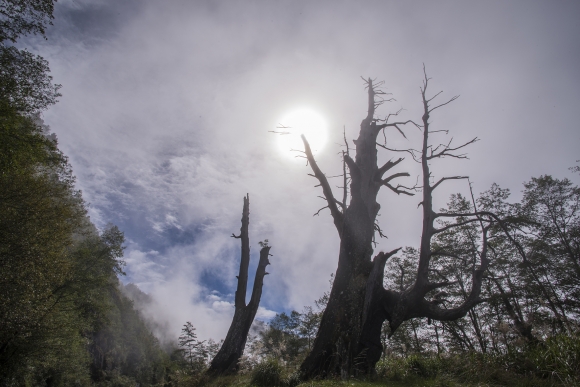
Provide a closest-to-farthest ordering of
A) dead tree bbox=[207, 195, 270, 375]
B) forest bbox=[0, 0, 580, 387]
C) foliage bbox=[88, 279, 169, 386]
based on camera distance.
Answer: forest bbox=[0, 0, 580, 387] → dead tree bbox=[207, 195, 270, 375] → foliage bbox=[88, 279, 169, 386]

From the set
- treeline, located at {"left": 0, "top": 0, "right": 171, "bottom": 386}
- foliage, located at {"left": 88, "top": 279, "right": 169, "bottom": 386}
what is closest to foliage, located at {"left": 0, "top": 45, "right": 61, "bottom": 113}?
treeline, located at {"left": 0, "top": 0, "right": 171, "bottom": 386}

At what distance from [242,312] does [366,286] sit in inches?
284

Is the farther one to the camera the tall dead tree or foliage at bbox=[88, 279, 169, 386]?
foliage at bbox=[88, 279, 169, 386]

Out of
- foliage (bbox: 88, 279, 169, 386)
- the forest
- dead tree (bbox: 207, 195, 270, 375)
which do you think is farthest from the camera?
foliage (bbox: 88, 279, 169, 386)

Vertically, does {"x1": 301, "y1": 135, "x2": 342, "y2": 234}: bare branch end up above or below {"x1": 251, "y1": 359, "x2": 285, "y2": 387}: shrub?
above

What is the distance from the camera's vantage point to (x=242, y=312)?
39.2ft

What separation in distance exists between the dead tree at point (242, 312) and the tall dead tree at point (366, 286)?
5646 mm

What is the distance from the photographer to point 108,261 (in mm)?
22609

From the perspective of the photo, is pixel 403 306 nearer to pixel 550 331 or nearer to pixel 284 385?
pixel 550 331

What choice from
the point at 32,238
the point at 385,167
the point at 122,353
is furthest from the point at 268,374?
the point at 122,353

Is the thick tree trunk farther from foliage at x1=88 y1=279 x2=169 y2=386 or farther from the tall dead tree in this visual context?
foliage at x1=88 y1=279 x2=169 y2=386

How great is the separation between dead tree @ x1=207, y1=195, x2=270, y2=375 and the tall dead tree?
5.65m

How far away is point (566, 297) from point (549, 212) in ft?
17.1

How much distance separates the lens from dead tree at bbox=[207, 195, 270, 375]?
1034cm
